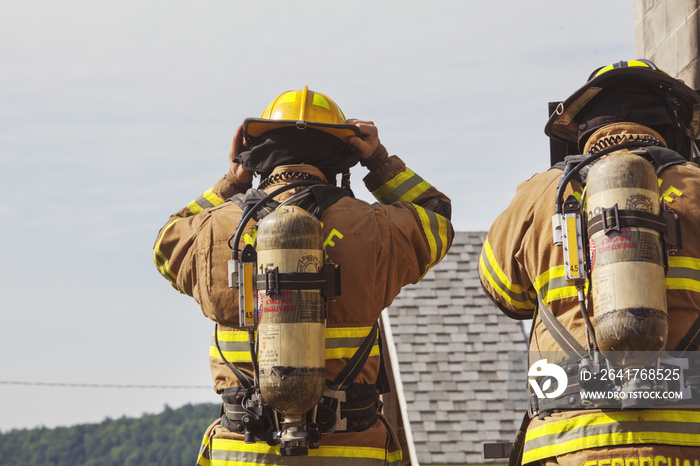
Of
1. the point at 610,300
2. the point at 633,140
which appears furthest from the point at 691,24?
the point at 610,300

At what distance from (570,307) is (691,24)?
3.61 meters

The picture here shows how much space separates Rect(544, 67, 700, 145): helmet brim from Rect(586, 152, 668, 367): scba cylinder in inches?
30.8

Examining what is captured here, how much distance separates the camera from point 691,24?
6973 millimetres

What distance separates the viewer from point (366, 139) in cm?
523

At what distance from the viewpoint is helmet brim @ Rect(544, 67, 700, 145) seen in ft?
15.2

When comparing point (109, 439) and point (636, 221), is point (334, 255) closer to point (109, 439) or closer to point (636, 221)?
point (636, 221)

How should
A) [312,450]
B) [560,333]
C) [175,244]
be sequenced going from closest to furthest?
[560,333] → [312,450] → [175,244]

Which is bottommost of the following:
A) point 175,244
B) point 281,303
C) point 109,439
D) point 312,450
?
point 312,450

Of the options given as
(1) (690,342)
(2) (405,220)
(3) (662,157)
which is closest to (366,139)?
(2) (405,220)

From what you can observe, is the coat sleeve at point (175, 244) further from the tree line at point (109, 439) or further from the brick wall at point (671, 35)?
the tree line at point (109, 439)

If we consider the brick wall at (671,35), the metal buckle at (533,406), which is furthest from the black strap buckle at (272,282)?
the brick wall at (671,35)

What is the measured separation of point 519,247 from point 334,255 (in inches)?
34.8

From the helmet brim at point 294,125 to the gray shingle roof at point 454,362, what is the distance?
26.8 feet

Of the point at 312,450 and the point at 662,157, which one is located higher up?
the point at 662,157
